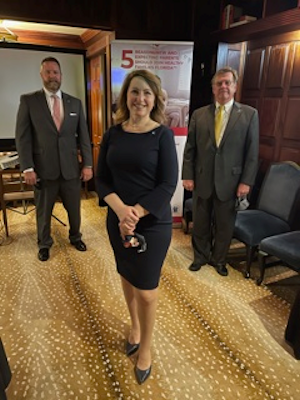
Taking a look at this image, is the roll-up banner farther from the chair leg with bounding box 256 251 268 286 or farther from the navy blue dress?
the navy blue dress

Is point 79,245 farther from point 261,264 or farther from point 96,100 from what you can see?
point 96,100

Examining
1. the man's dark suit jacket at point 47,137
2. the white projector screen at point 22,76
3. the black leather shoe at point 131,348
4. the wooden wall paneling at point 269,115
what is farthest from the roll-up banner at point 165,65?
the black leather shoe at point 131,348

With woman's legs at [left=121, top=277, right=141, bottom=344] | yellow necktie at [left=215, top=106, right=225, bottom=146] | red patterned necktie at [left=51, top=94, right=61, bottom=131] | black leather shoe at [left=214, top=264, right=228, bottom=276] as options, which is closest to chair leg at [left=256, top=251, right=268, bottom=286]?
black leather shoe at [left=214, top=264, right=228, bottom=276]

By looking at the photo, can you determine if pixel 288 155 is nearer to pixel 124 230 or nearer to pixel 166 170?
pixel 166 170

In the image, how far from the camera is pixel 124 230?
1317 millimetres

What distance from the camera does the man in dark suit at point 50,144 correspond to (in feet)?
8.08

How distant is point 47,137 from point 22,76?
251cm

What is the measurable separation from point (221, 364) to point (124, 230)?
98 centimetres

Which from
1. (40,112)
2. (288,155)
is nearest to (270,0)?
(288,155)

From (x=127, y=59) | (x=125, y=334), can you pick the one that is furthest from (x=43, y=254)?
(x=127, y=59)

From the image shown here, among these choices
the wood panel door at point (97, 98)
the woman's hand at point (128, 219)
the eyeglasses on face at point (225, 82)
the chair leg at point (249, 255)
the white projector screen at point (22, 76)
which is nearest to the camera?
the woman's hand at point (128, 219)

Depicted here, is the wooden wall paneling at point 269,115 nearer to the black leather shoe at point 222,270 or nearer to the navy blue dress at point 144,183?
the black leather shoe at point 222,270

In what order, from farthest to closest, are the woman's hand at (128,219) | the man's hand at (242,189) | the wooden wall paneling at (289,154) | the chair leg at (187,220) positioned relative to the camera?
the chair leg at (187,220)
the wooden wall paneling at (289,154)
the man's hand at (242,189)
the woman's hand at (128,219)

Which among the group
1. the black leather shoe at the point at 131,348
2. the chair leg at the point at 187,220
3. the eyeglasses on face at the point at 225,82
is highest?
the eyeglasses on face at the point at 225,82
